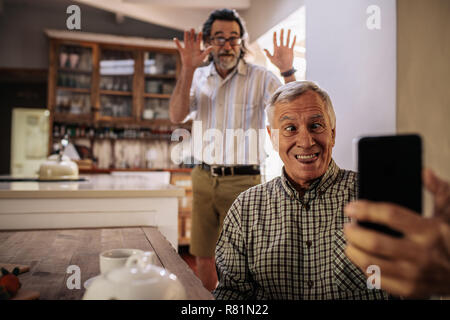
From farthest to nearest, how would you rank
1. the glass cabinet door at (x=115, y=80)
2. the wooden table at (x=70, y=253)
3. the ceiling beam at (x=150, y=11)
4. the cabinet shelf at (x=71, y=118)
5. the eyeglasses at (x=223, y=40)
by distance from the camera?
the glass cabinet door at (x=115, y=80) < the cabinet shelf at (x=71, y=118) < the ceiling beam at (x=150, y=11) < the eyeglasses at (x=223, y=40) < the wooden table at (x=70, y=253)

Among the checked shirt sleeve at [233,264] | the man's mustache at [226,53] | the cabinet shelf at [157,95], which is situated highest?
the cabinet shelf at [157,95]

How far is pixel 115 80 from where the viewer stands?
3.88 m

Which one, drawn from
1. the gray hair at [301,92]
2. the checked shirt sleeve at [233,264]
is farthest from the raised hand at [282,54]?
the checked shirt sleeve at [233,264]

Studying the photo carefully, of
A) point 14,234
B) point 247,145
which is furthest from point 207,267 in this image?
point 14,234

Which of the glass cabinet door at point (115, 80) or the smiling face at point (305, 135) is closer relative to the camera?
the smiling face at point (305, 135)

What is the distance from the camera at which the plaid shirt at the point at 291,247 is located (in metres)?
0.74

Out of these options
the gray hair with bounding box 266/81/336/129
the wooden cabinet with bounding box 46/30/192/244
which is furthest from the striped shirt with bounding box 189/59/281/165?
the wooden cabinet with bounding box 46/30/192/244

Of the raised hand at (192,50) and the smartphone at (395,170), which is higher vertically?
the raised hand at (192,50)

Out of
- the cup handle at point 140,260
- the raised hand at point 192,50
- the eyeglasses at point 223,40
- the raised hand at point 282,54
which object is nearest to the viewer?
the cup handle at point 140,260

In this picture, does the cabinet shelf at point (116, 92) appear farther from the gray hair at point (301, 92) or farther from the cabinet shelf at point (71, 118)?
the gray hair at point (301, 92)

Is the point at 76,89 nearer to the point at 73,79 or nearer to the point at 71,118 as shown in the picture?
the point at 73,79

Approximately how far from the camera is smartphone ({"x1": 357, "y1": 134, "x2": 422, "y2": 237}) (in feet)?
1.10

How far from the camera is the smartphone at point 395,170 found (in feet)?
1.10

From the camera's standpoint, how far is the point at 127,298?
39cm
